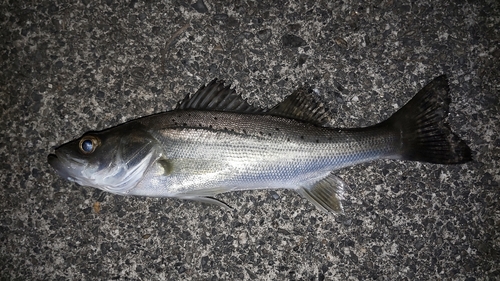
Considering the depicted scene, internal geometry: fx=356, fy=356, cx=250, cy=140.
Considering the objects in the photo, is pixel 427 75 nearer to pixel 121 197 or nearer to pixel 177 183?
pixel 177 183

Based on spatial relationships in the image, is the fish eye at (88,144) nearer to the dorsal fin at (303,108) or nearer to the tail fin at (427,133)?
the dorsal fin at (303,108)

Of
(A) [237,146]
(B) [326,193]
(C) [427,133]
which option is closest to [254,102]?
(A) [237,146]

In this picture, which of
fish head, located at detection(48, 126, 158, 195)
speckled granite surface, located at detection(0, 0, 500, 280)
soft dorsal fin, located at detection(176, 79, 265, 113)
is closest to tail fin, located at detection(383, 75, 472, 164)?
speckled granite surface, located at detection(0, 0, 500, 280)

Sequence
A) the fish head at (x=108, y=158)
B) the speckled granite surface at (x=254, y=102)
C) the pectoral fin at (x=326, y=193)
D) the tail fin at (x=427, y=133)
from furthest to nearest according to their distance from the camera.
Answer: the speckled granite surface at (x=254, y=102) → the pectoral fin at (x=326, y=193) → the tail fin at (x=427, y=133) → the fish head at (x=108, y=158)

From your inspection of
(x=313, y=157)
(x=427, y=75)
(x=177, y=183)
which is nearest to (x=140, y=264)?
(x=177, y=183)

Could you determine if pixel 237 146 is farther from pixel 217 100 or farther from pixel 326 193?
pixel 326 193

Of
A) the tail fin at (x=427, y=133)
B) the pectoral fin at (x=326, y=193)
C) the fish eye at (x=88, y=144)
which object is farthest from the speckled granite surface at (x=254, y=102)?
the fish eye at (x=88, y=144)
